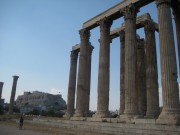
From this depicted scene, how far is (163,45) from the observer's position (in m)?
24.1

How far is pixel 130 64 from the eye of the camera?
1110 inches

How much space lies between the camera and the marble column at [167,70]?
21.8m

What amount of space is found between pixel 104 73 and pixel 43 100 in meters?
153

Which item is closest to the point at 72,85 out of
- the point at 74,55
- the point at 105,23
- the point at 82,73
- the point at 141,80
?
the point at 74,55

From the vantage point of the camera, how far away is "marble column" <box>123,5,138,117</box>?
88.4ft

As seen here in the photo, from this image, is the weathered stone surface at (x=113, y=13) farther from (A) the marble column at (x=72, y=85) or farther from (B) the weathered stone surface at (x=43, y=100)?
(B) the weathered stone surface at (x=43, y=100)

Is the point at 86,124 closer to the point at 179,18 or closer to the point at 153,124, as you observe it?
the point at 153,124

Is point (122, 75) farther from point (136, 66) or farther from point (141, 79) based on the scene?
point (136, 66)

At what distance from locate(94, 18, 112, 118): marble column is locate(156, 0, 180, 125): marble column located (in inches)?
405

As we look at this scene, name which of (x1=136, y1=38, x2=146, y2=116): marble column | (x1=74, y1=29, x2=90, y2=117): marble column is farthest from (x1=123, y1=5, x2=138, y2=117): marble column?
(x1=74, y1=29, x2=90, y2=117): marble column

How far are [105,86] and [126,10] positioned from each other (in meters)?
11.0

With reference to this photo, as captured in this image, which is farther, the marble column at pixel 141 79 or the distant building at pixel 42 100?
the distant building at pixel 42 100

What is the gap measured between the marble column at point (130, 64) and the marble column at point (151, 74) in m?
4.41

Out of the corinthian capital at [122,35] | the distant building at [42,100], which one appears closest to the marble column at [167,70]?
the corinthian capital at [122,35]
